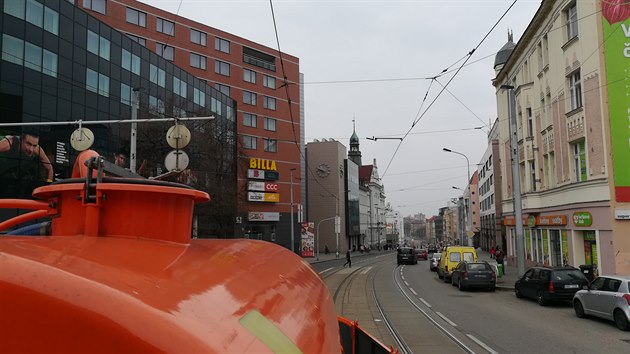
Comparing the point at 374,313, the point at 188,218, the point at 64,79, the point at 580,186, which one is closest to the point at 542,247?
the point at 580,186

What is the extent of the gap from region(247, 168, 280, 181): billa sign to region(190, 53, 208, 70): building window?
47.4 feet

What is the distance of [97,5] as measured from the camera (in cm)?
4659

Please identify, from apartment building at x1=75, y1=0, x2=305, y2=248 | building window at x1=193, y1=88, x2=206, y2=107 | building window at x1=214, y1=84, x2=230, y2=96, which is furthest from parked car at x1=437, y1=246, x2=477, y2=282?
building window at x1=214, y1=84, x2=230, y2=96

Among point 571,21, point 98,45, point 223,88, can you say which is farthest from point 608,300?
point 223,88

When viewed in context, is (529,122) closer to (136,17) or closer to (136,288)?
(136,288)

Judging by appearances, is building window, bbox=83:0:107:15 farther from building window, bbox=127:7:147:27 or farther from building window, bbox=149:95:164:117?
building window, bbox=149:95:164:117

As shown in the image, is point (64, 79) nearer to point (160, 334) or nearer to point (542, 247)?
point (542, 247)

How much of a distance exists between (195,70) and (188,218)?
5775cm

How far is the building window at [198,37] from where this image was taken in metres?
57.1

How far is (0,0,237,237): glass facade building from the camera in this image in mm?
27172

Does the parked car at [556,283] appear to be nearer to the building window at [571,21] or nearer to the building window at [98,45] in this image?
the building window at [571,21]

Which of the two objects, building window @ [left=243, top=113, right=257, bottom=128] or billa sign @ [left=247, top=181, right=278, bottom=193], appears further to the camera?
building window @ [left=243, top=113, right=257, bottom=128]

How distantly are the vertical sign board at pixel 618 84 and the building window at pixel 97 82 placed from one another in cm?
3148

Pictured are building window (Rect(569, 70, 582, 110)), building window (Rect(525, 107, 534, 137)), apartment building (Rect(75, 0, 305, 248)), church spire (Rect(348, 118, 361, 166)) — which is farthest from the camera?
church spire (Rect(348, 118, 361, 166))
